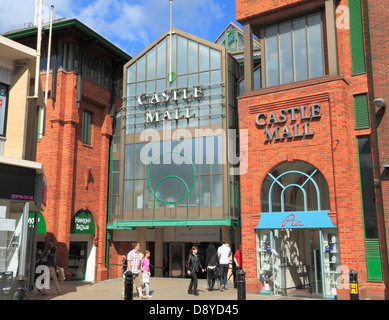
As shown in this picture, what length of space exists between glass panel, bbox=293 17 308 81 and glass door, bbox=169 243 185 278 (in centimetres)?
1342

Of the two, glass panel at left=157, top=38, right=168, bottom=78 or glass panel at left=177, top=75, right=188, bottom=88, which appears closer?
glass panel at left=177, top=75, right=188, bottom=88

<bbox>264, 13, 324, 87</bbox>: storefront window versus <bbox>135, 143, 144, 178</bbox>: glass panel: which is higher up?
<bbox>264, 13, 324, 87</bbox>: storefront window

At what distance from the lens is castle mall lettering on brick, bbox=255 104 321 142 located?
16286 millimetres

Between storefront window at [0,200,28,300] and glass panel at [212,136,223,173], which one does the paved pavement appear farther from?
glass panel at [212,136,223,173]

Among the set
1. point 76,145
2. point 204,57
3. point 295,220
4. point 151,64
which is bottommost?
point 295,220

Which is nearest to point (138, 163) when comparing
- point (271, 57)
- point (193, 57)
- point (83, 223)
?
point (83, 223)

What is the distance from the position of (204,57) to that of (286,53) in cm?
631

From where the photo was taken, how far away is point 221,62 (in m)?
22.5

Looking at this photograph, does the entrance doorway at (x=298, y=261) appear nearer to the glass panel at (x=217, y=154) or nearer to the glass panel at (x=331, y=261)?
the glass panel at (x=331, y=261)

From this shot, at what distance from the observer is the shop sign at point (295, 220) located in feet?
50.4

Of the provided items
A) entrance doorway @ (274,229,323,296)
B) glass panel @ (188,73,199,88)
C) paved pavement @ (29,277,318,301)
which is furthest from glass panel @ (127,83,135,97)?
entrance doorway @ (274,229,323,296)

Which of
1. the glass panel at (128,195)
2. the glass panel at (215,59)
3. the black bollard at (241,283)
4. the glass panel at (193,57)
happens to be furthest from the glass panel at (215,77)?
the black bollard at (241,283)

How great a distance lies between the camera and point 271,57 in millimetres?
18109

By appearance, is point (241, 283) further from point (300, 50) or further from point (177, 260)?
point (177, 260)
